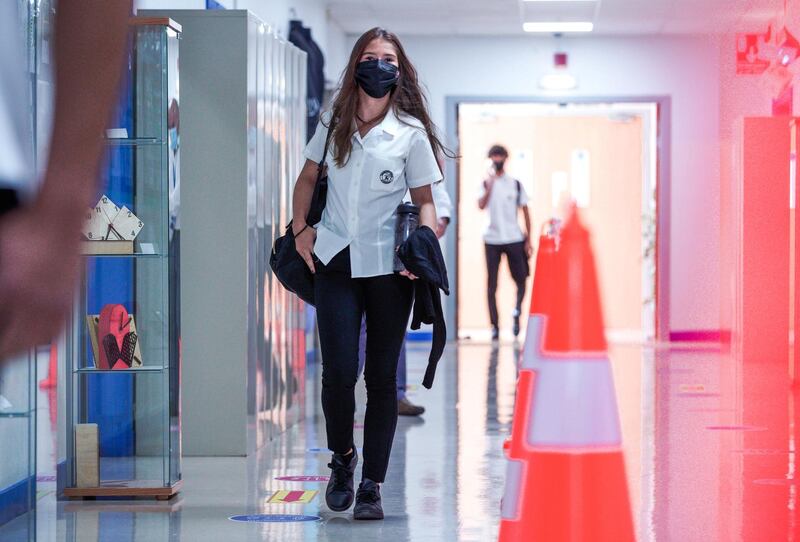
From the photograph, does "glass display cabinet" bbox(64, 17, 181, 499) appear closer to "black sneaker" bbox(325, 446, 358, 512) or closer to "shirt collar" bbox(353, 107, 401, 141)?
"black sneaker" bbox(325, 446, 358, 512)

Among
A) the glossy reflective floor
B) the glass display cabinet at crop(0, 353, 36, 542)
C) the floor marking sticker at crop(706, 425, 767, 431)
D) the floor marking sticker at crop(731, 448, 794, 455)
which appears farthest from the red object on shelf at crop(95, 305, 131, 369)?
the floor marking sticker at crop(706, 425, 767, 431)

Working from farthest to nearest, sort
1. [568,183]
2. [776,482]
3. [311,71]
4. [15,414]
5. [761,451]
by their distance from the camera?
[568,183] < [311,71] < [761,451] < [776,482] < [15,414]

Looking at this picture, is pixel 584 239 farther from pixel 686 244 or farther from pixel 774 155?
pixel 686 244

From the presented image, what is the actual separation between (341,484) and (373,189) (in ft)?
2.72

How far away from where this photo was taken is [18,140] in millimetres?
546

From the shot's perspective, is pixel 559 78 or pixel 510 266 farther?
pixel 559 78

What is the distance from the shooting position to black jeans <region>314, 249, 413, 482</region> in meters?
3.42

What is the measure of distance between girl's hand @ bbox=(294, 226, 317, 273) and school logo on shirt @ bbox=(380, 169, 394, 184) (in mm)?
244

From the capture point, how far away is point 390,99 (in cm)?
360

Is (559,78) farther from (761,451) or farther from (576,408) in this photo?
(576,408)

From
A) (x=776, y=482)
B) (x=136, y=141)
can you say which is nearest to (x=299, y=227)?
(x=136, y=141)

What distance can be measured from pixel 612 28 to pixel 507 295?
329cm

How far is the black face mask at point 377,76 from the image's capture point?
356 centimetres

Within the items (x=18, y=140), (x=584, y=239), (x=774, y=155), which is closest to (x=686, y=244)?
(x=774, y=155)
